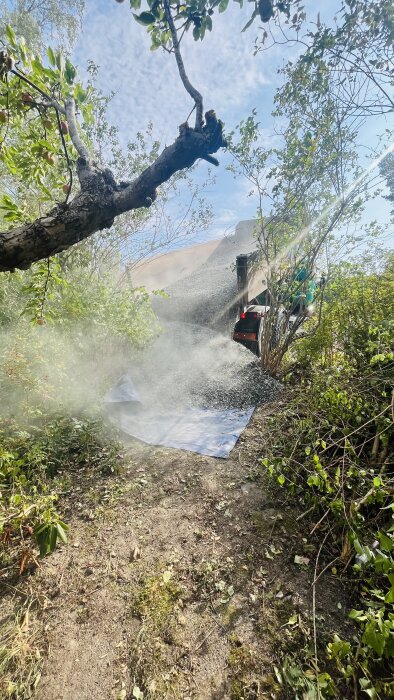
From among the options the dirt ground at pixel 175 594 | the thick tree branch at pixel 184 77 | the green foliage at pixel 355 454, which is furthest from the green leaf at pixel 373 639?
the thick tree branch at pixel 184 77

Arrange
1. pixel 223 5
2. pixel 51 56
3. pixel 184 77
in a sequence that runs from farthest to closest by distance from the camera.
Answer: pixel 184 77, pixel 51 56, pixel 223 5

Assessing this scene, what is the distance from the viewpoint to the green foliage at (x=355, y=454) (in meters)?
1.16

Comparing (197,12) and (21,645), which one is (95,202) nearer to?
(197,12)

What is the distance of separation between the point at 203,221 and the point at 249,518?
339 inches

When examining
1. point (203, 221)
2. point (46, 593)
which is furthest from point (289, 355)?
point (203, 221)

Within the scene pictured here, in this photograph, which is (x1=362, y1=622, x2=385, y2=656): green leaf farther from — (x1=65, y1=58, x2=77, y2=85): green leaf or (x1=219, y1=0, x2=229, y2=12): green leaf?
(x1=65, y1=58, x2=77, y2=85): green leaf

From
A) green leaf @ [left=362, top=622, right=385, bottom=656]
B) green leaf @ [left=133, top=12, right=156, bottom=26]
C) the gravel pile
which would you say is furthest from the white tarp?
green leaf @ [left=133, top=12, right=156, bottom=26]

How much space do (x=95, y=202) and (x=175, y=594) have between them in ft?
8.64

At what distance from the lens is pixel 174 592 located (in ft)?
5.74

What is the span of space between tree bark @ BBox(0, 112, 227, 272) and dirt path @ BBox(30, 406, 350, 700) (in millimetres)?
2154

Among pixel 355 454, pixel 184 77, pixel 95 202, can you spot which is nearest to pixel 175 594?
pixel 355 454

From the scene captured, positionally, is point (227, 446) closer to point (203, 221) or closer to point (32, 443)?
point (32, 443)

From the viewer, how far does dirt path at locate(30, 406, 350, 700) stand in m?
1.41

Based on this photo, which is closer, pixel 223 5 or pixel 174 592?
pixel 223 5
